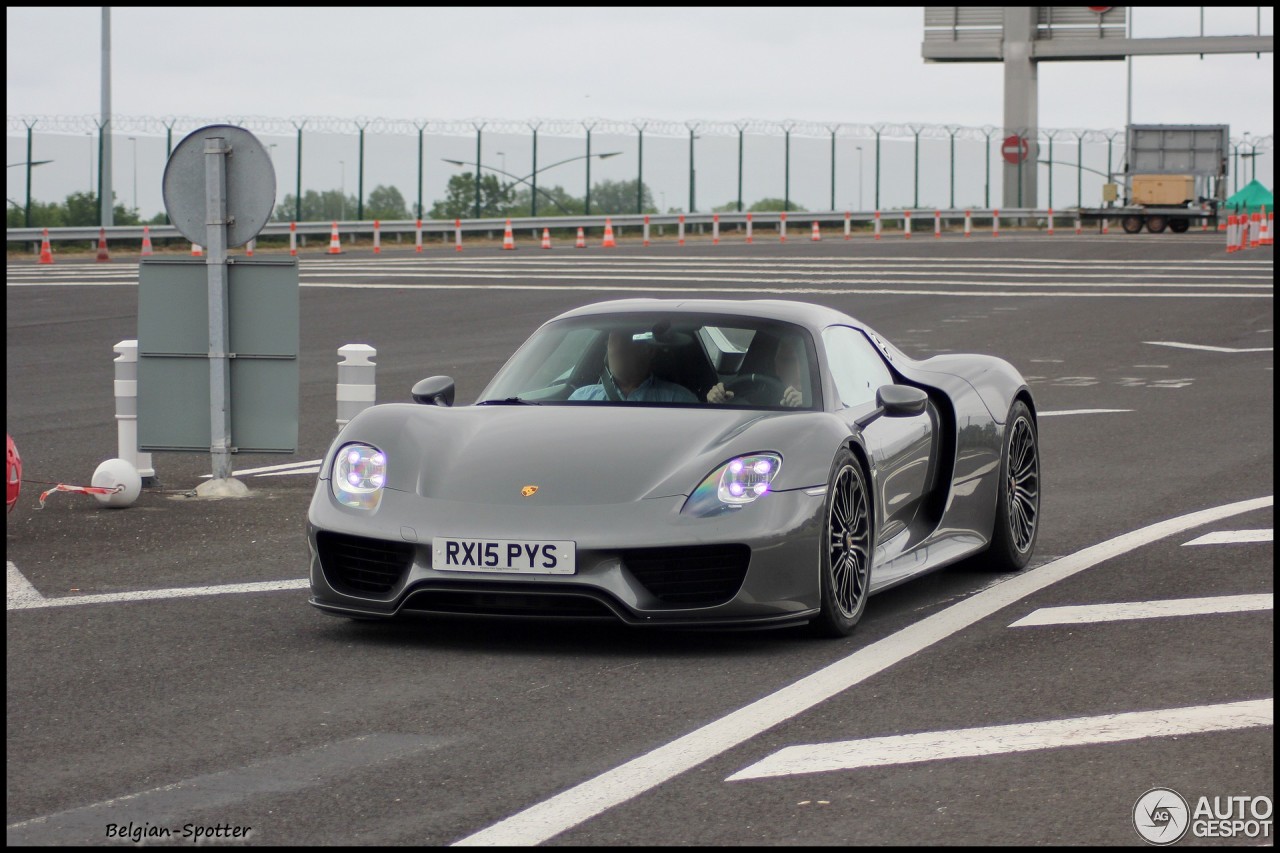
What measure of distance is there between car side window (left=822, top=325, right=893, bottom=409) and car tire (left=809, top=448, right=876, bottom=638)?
0.49 meters

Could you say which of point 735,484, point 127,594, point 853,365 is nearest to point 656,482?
point 735,484

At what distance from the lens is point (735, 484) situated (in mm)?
6223

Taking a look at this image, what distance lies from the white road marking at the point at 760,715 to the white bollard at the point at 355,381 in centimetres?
426

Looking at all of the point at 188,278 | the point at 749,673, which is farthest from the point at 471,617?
the point at 188,278

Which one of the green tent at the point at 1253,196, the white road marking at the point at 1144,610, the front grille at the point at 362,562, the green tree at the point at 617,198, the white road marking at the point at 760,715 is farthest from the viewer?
the green tree at the point at 617,198

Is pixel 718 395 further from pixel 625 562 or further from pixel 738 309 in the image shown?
pixel 625 562

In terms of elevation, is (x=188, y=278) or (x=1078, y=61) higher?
(x=1078, y=61)

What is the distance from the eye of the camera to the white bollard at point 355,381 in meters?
10.6

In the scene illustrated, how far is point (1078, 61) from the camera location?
6128 centimetres

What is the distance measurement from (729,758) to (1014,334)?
17.6m

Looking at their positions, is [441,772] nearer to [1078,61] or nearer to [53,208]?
[53,208]

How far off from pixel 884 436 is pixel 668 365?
0.87 metres

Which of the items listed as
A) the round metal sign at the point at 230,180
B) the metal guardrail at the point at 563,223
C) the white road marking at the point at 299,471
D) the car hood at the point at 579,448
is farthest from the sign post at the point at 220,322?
the metal guardrail at the point at 563,223

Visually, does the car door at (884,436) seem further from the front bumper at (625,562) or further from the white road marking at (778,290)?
the white road marking at (778,290)
